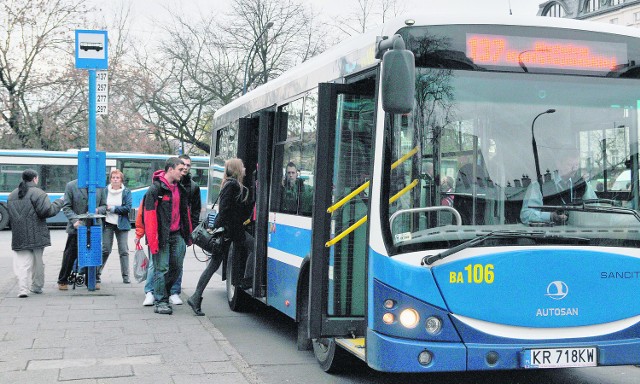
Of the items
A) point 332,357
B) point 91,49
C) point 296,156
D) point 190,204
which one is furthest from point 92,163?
point 332,357

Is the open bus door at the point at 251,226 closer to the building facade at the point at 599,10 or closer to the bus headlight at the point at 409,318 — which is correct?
the bus headlight at the point at 409,318

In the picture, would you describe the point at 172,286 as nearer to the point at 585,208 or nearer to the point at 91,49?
the point at 91,49

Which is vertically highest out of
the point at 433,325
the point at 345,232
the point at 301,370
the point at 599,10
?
the point at 599,10

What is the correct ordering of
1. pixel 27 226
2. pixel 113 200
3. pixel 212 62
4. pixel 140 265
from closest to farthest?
pixel 140 265
pixel 27 226
pixel 113 200
pixel 212 62

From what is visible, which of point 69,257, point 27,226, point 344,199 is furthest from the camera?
point 69,257

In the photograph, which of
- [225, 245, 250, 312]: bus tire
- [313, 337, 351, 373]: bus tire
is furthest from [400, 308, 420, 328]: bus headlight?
[225, 245, 250, 312]: bus tire

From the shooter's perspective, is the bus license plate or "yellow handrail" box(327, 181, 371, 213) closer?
the bus license plate

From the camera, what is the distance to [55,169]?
3272cm

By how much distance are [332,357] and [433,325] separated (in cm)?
156

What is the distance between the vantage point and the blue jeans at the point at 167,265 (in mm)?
10203

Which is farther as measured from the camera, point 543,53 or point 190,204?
point 190,204

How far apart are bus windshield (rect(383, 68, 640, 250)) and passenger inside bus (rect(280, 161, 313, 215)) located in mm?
1892

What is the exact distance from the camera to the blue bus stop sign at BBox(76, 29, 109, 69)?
1209 cm

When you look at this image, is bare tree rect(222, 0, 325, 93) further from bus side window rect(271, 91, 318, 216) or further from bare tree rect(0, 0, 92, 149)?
bus side window rect(271, 91, 318, 216)
